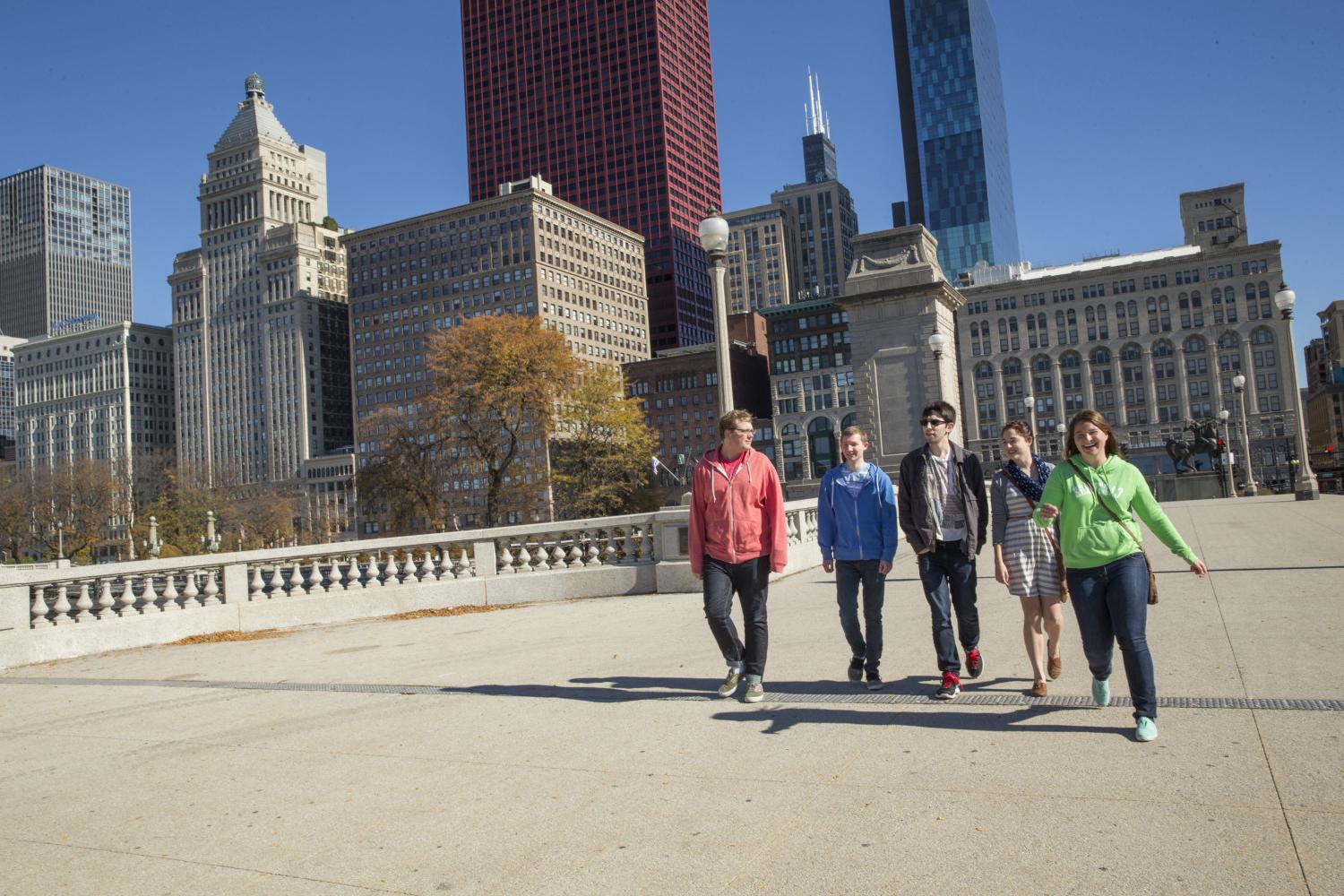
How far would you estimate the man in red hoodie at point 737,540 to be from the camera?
23.7 ft

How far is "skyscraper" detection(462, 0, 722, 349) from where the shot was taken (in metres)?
180

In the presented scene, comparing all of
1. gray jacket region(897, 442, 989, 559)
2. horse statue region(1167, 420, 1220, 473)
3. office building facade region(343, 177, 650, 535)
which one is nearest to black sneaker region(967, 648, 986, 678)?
gray jacket region(897, 442, 989, 559)

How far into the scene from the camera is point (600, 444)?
4938cm

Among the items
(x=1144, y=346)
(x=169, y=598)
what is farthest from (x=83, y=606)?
(x=1144, y=346)

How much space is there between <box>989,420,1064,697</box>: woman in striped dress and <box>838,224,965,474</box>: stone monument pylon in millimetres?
23238

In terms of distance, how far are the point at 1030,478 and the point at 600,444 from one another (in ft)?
141

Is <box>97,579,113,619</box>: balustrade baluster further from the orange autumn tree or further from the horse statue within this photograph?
the horse statue

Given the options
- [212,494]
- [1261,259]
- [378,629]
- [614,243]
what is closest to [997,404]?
[1261,259]

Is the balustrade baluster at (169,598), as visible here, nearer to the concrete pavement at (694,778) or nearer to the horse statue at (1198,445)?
the concrete pavement at (694,778)

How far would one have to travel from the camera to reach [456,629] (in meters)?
12.9

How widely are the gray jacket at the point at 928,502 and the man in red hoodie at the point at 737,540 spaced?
92 cm

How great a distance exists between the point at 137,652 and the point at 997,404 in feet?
418

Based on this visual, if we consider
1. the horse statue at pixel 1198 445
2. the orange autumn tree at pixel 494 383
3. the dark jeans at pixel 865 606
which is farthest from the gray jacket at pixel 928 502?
the horse statue at pixel 1198 445

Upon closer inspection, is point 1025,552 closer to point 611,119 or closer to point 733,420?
point 733,420
